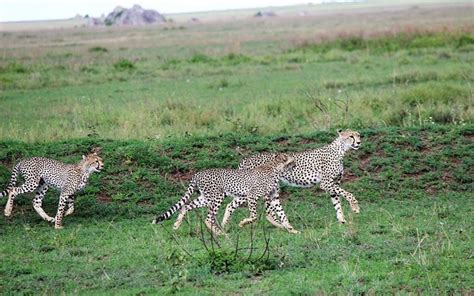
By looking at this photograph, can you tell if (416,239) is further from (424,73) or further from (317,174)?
(424,73)

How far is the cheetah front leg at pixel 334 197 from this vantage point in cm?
957

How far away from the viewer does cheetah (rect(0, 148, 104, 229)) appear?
393 inches

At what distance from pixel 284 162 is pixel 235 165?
1.94 metres

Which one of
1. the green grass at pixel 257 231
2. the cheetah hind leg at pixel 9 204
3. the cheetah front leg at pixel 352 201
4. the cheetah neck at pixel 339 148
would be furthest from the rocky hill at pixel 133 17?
the cheetah front leg at pixel 352 201

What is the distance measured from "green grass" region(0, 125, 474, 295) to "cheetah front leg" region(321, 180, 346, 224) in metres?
0.12

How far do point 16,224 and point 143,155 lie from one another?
90.8 inches

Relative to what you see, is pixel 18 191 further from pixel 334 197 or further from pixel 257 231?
pixel 334 197

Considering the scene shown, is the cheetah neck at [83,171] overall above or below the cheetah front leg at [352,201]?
above

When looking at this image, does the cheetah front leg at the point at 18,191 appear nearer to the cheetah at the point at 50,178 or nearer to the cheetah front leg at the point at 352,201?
the cheetah at the point at 50,178

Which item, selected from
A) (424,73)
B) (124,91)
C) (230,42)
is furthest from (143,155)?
(230,42)

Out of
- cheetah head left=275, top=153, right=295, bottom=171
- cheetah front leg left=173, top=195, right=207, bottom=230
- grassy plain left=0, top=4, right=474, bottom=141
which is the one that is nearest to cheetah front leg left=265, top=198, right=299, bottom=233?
cheetah head left=275, top=153, right=295, bottom=171

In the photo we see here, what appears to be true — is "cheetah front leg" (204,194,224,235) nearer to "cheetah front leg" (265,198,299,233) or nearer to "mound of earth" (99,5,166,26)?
"cheetah front leg" (265,198,299,233)

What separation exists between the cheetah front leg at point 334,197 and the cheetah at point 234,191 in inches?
29.1

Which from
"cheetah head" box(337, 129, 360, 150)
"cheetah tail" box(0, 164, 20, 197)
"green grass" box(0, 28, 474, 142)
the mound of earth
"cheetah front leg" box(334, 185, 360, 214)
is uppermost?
"cheetah head" box(337, 129, 360, 150)
